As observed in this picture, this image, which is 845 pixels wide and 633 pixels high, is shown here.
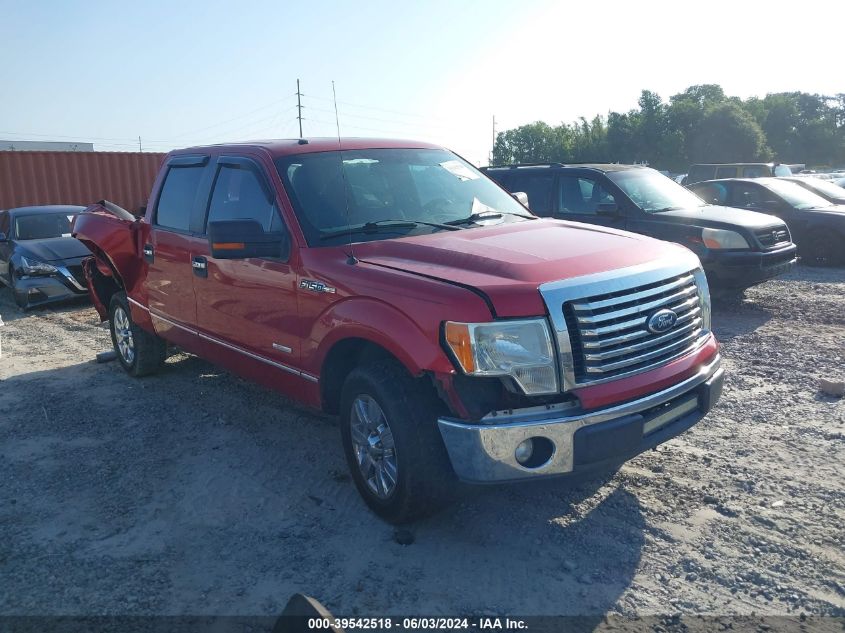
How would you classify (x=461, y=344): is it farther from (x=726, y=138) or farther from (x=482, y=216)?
(x=726, y=138)

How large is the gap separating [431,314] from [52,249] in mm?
9321

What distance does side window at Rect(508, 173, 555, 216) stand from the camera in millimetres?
9461

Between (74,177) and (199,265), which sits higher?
(74,177)

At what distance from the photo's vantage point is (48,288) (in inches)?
410

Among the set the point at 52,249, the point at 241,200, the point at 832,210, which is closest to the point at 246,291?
the point at 241,200

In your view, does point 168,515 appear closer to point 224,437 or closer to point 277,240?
point 224,437

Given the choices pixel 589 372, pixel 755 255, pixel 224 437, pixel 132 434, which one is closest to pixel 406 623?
pixel 589 372

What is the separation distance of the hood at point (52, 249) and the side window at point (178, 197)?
5.34 m

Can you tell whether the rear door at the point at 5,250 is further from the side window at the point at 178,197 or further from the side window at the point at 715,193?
the side window at the point at 715,193

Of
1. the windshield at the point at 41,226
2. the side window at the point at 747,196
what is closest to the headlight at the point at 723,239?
the side window at the point at 747,196

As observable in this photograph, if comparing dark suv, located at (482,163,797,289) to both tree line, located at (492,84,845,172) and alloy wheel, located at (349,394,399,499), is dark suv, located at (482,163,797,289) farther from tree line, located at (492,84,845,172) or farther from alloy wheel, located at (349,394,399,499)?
tree line, located at (492,84,845,172)

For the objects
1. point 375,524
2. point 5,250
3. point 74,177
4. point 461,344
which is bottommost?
→ point 375,524

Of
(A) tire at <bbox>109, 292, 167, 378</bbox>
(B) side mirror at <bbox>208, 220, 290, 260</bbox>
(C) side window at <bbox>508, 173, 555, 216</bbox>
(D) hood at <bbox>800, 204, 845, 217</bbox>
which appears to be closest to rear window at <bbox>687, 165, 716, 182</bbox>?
(D) hood at <bbox>800, 204, 845, 217</bbox>

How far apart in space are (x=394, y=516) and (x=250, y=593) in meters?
0.81
